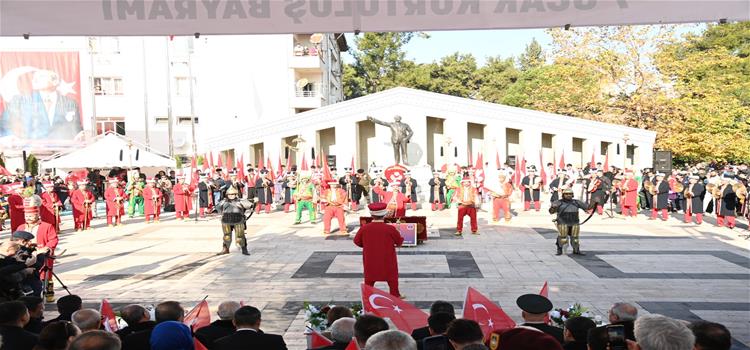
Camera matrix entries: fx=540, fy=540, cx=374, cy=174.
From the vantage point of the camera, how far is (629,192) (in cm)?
1969

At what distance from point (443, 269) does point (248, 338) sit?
801 centimetres

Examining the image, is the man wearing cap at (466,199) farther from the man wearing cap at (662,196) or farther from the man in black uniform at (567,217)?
the man wearing cap at (662,196)

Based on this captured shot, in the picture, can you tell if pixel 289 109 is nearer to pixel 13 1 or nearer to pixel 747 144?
pixel 747 144

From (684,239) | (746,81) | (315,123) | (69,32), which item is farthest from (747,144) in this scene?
(69,32)

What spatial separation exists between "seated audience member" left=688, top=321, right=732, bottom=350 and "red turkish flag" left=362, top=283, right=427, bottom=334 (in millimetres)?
2450

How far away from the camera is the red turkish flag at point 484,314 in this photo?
16.6 ft

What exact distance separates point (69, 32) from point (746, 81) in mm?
39842

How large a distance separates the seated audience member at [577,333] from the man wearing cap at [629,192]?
56.5ft

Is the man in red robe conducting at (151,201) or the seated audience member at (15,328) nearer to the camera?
the seated audience member at (15,328)

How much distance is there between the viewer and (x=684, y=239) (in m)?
15.1

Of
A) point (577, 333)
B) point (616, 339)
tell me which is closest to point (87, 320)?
point (577, 333)

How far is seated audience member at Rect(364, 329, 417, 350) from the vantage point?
301 cm

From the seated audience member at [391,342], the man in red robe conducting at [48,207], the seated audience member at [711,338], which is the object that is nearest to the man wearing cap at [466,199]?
the man in red robe conducting at [48,207]

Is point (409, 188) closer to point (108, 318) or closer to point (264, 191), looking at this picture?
point (264, 191)
